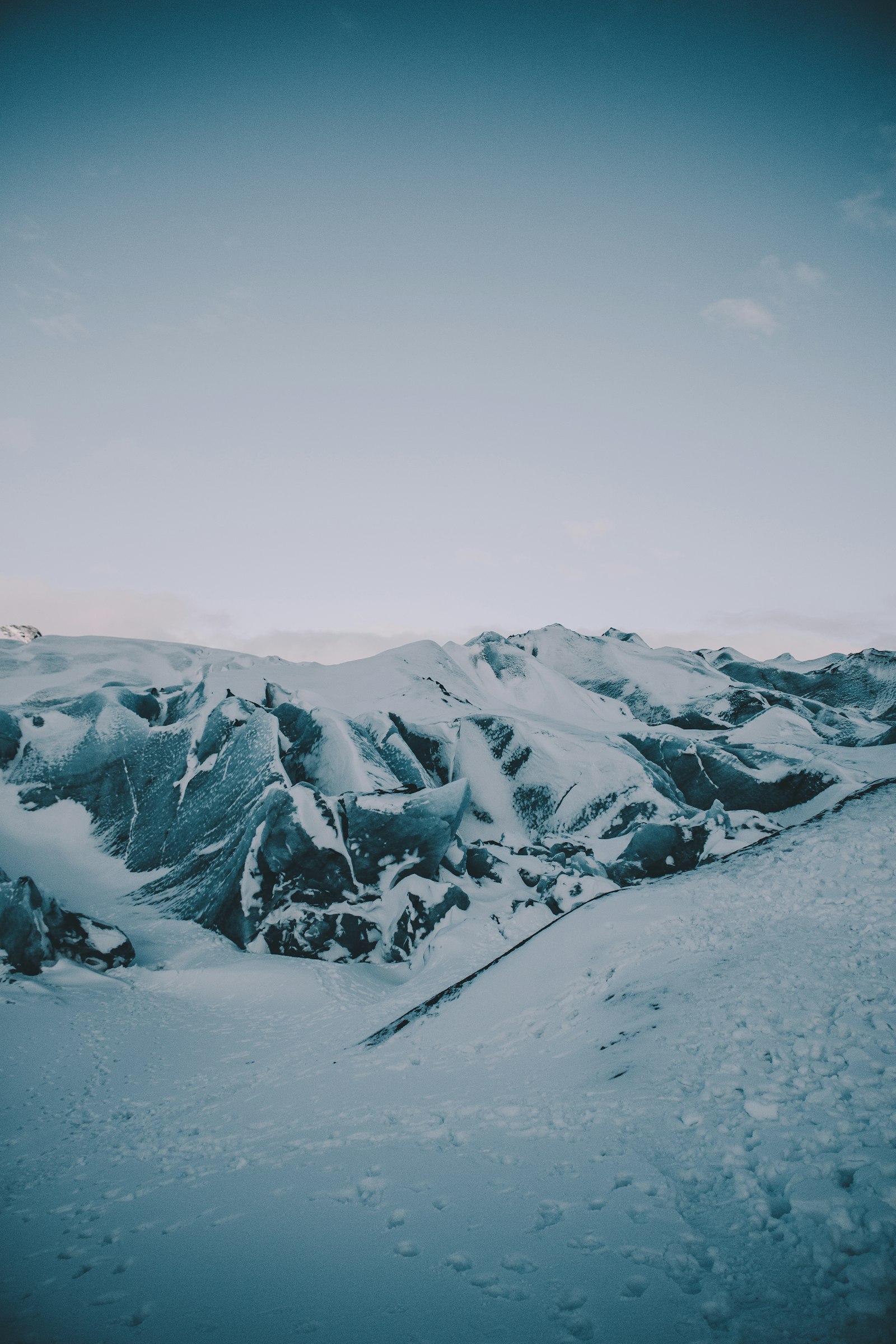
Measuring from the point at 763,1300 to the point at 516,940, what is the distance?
15.5 m

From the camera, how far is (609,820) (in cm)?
3438

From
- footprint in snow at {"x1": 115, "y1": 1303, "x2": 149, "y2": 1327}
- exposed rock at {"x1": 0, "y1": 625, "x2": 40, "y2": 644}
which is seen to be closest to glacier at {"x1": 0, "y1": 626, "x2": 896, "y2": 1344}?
footprint in snow at {"x1": 115, "y1": 1303, "x2": 149, "y2": 1327}

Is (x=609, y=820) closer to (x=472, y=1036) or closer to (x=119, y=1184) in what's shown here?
(x=472, y=1036)

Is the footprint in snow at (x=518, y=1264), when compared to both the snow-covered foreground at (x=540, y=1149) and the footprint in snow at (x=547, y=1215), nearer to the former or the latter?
the snow-covered foreground at (x=540, y=1149)

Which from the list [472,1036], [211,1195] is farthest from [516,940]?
[211,1195]

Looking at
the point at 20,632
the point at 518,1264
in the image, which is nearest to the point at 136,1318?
the point at 518,1264

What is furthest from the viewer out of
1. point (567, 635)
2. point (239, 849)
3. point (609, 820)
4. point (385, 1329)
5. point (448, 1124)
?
point (567, 635)

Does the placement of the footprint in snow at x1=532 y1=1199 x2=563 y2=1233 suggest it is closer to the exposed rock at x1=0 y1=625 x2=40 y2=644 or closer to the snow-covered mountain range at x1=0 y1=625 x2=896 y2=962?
the snow-covered mountain range at x1=0 y1=625 x2=896 y2=962

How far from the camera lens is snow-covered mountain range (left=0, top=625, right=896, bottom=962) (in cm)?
2150

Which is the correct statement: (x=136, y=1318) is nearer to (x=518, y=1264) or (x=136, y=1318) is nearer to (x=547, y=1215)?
(x=518, y=1264)

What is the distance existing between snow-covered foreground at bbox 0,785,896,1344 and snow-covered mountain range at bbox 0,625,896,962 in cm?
881

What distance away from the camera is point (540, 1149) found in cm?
587

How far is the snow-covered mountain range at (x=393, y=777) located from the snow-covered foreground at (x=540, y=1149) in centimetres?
881

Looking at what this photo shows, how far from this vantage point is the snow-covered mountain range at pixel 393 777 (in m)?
21.5
